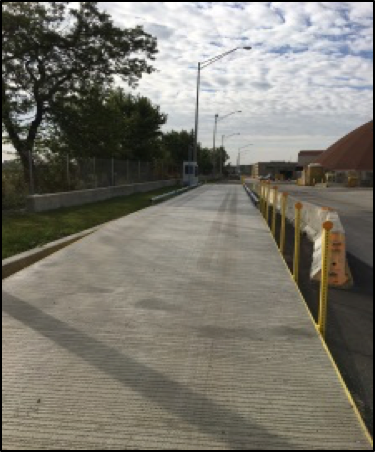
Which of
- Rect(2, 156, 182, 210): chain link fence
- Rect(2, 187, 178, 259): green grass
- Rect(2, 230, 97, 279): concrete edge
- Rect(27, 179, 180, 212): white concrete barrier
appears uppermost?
Rect(2, 156, 182, 210): chain link fence

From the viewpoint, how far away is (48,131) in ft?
96.1

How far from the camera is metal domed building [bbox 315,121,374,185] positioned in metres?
67.8

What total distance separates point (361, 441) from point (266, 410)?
646 millimetres

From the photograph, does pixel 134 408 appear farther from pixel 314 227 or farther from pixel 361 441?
pixel 314 227

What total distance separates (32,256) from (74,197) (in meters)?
13.1

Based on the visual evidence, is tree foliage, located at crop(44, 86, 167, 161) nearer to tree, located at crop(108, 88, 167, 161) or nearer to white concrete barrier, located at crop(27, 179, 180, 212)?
white concrete barrier, located at crop(27, 179, 180, 212)

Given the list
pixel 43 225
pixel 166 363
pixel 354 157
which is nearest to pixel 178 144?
pixel 354 157

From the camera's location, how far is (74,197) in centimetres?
2153

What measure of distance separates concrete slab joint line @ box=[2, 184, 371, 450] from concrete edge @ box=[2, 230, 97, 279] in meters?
0.29

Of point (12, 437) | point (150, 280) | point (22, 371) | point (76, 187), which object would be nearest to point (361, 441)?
point (12, 437)

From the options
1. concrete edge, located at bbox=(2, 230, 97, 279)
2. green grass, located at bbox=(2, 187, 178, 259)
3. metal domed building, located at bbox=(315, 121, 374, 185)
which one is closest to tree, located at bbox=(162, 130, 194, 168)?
metal domed building, located at bbox=(315, 121, 374, 185)

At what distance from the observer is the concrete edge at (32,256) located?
784cm

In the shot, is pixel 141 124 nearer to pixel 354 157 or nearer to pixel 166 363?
pixel 354 157

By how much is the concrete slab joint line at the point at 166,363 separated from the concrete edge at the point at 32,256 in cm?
29
